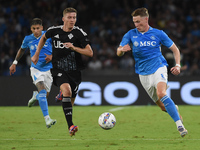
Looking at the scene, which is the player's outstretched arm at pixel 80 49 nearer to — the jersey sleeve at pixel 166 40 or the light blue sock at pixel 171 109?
the jersey sleeve at pixel 166 40

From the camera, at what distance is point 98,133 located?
296 inches

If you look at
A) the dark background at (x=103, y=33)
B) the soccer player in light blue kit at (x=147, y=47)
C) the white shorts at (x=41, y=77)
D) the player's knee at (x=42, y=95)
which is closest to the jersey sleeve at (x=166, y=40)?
the soccer player in light blue kit at (x=147, y=47)

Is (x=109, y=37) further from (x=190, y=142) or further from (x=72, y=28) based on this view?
(x=190, y=142)

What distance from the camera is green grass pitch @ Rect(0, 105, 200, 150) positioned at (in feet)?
20.1

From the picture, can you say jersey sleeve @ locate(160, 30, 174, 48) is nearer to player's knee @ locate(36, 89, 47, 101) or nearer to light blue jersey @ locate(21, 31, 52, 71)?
player's knee @ locate(36, 89, 47, 101)

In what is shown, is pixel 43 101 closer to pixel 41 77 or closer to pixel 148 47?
pixel 41 77

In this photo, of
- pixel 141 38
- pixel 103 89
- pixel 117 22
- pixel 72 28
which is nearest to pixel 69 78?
pixel 72 28

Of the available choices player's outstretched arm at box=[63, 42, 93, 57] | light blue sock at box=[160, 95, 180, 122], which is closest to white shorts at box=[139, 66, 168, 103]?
light blue sock at box=[160, 95, 180, 122]

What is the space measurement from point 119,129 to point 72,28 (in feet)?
7.21

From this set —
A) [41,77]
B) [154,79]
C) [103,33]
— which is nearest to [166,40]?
[154,79]

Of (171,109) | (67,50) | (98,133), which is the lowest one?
(98,133)

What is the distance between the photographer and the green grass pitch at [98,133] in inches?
241

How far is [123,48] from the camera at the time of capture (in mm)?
6598

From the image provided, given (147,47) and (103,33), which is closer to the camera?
(147,47)
